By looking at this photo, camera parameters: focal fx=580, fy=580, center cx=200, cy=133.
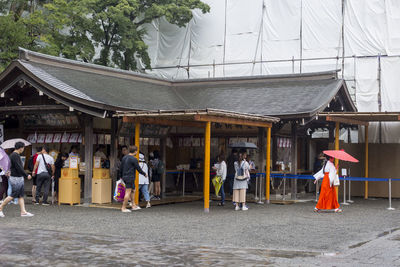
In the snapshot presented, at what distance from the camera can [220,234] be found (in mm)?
11562

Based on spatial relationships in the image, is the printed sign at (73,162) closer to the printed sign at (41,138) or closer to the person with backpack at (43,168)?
the person with backpack at (43,168)

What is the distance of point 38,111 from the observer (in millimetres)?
18047

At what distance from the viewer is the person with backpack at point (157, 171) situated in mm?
18906

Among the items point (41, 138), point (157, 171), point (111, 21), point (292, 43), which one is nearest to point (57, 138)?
point (41, 138)

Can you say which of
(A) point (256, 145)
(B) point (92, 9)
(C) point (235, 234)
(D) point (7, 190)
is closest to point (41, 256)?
(C) point (235, 234)

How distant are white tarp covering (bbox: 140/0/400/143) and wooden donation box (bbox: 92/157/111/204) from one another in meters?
12.2

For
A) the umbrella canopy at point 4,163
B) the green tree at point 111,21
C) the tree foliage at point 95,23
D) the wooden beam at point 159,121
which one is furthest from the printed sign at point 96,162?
the green tree at point 111,21

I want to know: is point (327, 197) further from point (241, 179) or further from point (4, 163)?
point (4, 163)

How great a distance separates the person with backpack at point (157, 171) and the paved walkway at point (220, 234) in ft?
6.74

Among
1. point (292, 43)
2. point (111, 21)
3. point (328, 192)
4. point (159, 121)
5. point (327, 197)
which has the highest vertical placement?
point (111, 21)

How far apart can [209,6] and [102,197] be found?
1804 cm

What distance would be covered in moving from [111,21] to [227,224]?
19.7 m

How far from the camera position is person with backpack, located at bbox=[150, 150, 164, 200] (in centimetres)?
1891

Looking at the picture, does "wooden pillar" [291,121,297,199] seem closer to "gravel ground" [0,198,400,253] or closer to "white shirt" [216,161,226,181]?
"gravel ground" [0,198,400,253]
